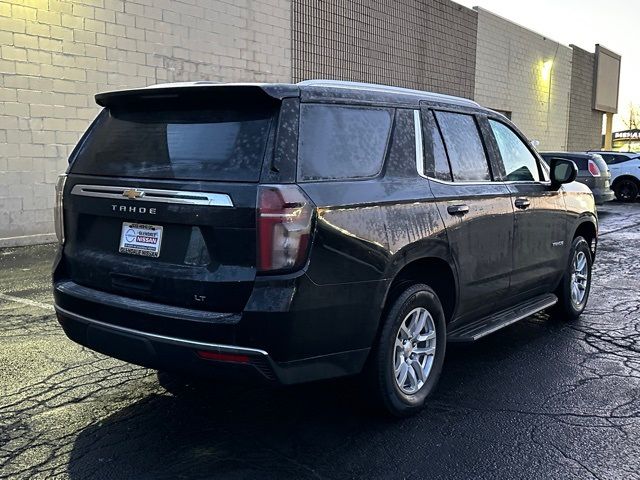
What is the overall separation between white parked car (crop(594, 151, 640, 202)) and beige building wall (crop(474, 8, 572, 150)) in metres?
5.15

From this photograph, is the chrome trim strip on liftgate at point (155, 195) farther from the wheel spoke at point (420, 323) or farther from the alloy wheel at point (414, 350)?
the wheel spoke at point (420, 323)

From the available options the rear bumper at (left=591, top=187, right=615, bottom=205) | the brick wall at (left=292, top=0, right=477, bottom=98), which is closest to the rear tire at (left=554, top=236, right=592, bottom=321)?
the brick wall at (left=292, top=0, right=477, bottom=98)

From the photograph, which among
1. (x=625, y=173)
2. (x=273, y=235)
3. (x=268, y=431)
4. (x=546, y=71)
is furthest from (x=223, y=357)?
(x=546, y=71)

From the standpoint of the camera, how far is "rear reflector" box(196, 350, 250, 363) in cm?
306

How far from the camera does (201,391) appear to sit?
4219 millimetres

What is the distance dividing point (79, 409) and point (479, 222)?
2.88 m

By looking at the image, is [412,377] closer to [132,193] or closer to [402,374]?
[402,374]

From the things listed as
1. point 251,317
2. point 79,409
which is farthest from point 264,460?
point 79,409

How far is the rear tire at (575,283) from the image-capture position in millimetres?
5996

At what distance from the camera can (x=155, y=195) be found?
3.32 m

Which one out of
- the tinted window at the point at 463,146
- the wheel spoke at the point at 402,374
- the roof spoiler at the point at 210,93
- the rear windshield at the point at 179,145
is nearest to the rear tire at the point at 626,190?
the tinted window at the point at 463,146

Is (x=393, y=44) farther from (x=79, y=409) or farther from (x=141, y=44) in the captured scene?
(x=79, y=409)

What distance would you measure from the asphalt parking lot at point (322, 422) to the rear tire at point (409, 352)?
0.15m

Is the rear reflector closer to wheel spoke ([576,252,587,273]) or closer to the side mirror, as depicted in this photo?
the side mirror
